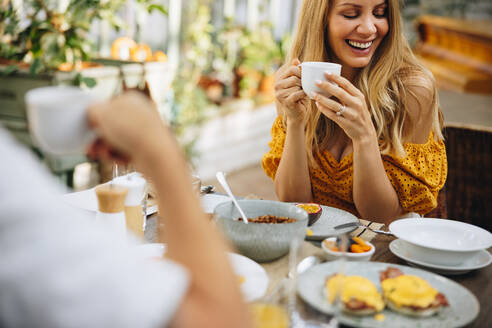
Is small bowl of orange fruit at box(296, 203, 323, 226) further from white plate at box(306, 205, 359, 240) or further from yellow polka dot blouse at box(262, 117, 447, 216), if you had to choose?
yellow polka dot blouse at box(262, 117, 447, 216)

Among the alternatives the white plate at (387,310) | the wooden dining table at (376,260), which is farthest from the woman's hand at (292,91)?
the white plate at (387,310)

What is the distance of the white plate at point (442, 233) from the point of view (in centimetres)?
120

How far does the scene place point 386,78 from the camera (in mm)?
1738

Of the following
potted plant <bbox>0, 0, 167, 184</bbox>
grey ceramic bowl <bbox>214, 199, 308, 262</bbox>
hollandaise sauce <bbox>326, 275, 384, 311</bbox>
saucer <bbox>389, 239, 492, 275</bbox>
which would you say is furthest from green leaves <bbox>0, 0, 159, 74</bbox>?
hollandaise sauce <bbox>326, 275, 384, 311</bbox>

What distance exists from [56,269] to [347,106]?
1.09 m

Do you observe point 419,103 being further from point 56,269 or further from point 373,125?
point 56,269

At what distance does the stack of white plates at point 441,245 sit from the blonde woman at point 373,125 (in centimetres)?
33

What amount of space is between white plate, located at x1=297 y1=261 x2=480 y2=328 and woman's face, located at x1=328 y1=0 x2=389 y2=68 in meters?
0.85

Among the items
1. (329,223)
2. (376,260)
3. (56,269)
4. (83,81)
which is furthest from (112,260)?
(83,81)

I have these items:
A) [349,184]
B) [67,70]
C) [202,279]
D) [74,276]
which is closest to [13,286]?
[74,276]

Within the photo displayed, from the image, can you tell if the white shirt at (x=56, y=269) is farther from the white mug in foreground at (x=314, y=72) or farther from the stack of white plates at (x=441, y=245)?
the white mug in foreground at (x=314, y=72)

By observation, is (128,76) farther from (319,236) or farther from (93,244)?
(93,244)

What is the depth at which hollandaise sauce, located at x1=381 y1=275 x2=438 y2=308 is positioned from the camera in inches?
35.5

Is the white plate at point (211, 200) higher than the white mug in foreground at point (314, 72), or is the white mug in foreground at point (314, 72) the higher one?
the white mug in foreground at point (314, 72)
